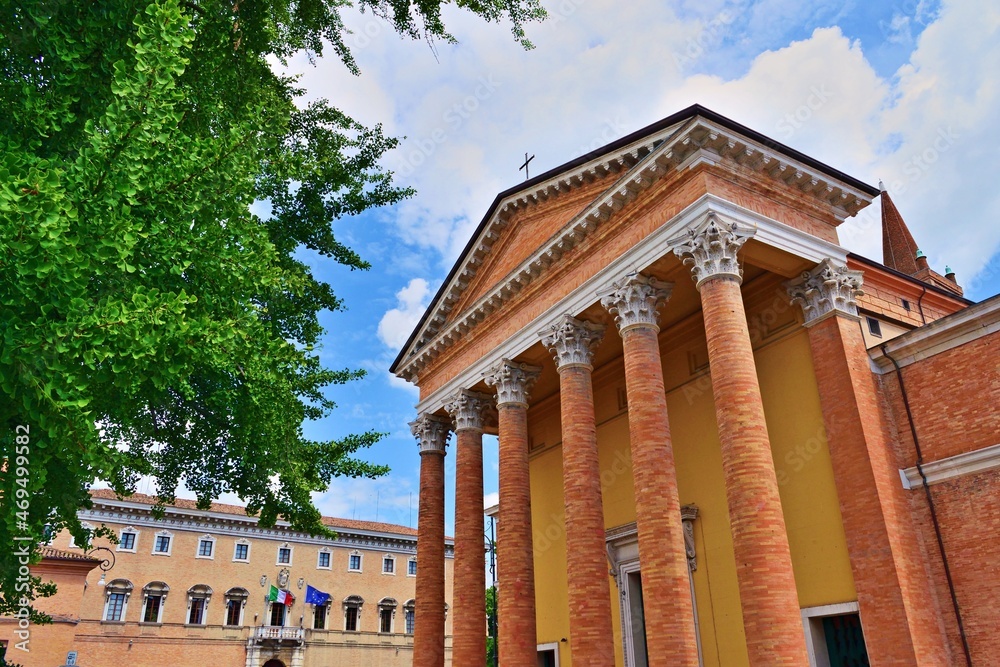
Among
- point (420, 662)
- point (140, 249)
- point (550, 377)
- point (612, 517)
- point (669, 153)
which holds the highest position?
point (669, 153)

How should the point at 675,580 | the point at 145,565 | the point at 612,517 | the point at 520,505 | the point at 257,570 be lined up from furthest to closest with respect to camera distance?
the point at 257,570
the point at 145,565
the point at 612,517
the point at 520,505
the point at 675,580

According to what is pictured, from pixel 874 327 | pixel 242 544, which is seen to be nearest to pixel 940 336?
pixel 874 327


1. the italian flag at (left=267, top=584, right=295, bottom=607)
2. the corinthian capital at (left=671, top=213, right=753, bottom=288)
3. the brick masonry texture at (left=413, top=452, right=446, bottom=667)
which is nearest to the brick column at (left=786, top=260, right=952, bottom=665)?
the corinthian capital at (left=671, top=213, right=753, bottom=288)

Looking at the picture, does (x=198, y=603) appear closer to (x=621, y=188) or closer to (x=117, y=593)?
(x=117, y=593)

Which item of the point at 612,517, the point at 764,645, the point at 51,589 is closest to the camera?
the point at 764,645

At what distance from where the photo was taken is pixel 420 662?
686 inches

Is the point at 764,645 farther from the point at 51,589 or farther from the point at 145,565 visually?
the point at 145,565

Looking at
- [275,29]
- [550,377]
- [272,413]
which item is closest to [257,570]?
[550,377]

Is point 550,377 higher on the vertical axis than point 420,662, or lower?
higher

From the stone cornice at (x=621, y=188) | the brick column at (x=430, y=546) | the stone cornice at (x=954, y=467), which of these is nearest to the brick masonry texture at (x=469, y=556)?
the brick column at (x=430, y=546)

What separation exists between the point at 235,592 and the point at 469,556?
29.5 meters

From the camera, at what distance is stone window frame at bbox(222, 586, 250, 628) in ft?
132

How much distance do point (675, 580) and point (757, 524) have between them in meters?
1.73

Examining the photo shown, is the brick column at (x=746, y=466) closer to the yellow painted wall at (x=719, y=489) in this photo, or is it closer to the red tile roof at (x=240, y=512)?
the yellow painted wall at (x=719, y=489)
